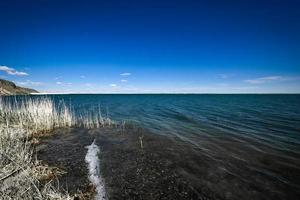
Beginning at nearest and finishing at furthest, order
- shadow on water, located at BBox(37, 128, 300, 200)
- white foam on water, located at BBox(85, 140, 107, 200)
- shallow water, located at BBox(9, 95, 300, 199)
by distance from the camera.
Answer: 1. white foam on water, located at BBox(85, 140, 107, 200)
2. shadow on water, located at BBox(37, 128, 300, 200)
3. shallow water, located at BBox(9, 95, 300, 199)

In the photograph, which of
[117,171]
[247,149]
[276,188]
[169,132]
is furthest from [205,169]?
[169,132]

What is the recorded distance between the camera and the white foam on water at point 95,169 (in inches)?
249

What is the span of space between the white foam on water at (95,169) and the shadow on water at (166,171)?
0.65 feet

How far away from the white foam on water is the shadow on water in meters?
0.20

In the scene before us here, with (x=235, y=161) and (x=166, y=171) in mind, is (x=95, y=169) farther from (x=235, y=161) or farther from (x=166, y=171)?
(x=235, y=161)

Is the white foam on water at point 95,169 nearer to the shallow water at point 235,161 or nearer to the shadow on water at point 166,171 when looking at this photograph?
the shadow on water at point 166,171

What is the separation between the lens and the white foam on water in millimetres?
6334

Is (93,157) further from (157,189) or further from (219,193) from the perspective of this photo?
(219,193)

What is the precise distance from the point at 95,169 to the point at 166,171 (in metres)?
3.06

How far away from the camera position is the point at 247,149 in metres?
11.9

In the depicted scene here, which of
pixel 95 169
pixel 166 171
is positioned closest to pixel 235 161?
pixel 166 171

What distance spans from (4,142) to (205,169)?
873cm

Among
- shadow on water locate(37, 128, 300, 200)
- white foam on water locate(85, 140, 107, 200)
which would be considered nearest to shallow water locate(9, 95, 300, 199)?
shadow on water locate(37, 128, 300, 200)

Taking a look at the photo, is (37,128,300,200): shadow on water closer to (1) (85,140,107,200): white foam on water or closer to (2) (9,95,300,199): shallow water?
(2) (9,95,300,199): shallow water
